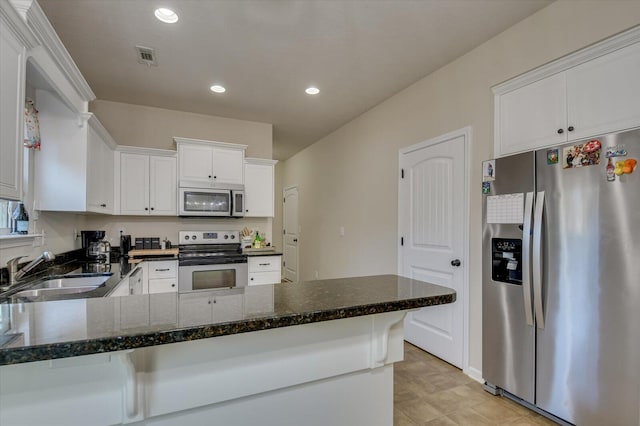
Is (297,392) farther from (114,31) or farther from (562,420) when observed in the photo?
(114,31)

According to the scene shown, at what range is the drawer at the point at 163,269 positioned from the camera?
323 centimetres

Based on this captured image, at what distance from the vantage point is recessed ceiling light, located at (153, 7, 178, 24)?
2.15 metres

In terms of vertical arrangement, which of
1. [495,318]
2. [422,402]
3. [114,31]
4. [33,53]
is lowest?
[422,402]

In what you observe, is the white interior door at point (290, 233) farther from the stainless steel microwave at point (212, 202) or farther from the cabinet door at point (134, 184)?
the cabinet door at point (134, 184)

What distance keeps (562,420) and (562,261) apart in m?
0.99

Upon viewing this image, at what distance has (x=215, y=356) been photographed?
853 millimetres

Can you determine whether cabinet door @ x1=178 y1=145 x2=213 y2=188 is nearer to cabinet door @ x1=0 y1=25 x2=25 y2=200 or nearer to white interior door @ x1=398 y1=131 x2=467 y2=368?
cabinet door @ x1=0 y1=25 x2=25 y2=200

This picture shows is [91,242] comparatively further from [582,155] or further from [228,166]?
[582,155]

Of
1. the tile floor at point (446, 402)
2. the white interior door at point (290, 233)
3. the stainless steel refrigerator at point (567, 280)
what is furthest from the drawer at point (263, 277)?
the white interior door at point (290, 233)

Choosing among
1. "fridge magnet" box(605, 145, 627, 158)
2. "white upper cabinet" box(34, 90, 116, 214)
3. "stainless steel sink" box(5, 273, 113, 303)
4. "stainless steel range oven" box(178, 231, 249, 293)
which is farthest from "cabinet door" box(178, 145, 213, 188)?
"fridge magnet" box(605, 145, 627, 158)

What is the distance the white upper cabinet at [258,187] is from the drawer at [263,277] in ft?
2.71

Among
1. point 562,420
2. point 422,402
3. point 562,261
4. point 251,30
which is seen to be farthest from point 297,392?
point 251,30

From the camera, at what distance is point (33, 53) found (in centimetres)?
162

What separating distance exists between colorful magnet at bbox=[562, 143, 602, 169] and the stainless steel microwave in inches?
126
